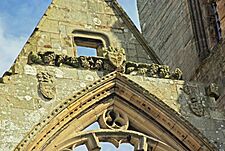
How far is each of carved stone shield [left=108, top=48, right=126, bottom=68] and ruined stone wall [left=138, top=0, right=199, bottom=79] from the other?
3929 millimetres

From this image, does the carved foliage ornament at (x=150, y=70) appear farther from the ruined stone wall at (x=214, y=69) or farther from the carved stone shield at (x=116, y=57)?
the ruined stone wall at (x=214, y=69)

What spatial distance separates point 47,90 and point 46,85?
0.11 meters

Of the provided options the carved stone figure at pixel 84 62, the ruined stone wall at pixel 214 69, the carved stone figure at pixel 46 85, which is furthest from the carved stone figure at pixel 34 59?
the ruined stone wall at pixel 214 69

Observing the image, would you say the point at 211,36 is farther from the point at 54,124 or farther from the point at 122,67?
the point at 54,124

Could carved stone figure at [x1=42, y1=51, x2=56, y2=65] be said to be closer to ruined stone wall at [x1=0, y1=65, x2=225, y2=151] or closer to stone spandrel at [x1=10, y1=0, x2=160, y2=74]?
ruined stone wall at [x1=0, y1=65, x2=225, y2=151]

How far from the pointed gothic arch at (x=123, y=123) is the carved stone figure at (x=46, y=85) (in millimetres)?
247

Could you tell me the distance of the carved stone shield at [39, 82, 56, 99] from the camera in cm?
1430

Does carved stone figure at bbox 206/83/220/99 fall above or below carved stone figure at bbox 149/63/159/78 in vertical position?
below

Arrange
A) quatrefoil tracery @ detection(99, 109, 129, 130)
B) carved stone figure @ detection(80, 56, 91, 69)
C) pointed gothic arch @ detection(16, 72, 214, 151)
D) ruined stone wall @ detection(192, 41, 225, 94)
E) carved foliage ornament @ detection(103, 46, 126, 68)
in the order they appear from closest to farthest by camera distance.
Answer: pointed gothic arch @ detection(16, 72, 214, 151), quatrefoil tracery @ detection(99, 109, 129, 130), carved stone figure @ detection(80, 56, 91, 69), carved foliage ornament @ detection(103, 46, 126, 68), ruined stone wall @ detection(192, 41, 225, 94)

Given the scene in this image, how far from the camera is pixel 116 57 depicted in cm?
1503

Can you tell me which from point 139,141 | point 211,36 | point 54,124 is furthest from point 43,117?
point 211,36

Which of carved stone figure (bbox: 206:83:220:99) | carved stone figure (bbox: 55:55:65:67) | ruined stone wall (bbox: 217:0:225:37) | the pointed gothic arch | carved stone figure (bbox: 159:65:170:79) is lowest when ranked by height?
the pointed gothic arch

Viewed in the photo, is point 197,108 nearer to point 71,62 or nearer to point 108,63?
point 108,63

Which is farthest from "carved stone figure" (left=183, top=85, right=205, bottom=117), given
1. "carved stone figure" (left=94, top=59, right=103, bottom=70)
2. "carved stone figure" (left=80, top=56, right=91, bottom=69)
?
"carved stone figure" (left=80, top=56, right=91, bottom=69)
